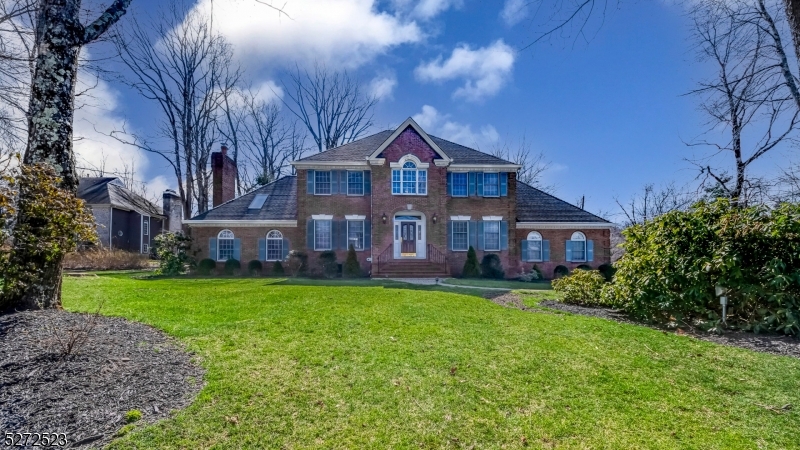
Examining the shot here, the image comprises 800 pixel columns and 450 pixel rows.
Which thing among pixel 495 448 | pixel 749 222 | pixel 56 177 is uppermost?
pixel 56 177

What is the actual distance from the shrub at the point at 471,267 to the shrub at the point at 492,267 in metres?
0.41

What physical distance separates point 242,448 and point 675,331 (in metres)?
7.13

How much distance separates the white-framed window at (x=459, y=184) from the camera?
19.3 m

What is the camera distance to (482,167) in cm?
1911

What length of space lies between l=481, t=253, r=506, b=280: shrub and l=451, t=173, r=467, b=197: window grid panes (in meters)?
3.34

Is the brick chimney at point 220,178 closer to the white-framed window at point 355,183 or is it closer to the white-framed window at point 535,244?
the white-framed window at point 355,183

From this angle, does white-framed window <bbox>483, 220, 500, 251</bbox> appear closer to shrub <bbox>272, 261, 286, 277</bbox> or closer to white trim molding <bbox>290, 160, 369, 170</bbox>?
white trim molding <bbox>290, 160, 369, 170</bbox>

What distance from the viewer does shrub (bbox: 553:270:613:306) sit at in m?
9.31

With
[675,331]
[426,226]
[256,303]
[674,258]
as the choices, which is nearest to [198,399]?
[256,303]

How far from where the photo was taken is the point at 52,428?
3.00m

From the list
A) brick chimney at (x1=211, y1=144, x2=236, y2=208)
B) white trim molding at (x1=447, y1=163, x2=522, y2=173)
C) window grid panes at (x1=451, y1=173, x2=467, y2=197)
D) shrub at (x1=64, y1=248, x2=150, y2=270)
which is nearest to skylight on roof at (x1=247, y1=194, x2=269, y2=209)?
brick chimney at (x1=211, y1=144, x2=236, y2=208)

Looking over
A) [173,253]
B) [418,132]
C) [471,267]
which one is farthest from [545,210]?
[173,253]

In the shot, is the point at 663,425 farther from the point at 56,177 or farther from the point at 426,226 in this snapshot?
the point at 426,226

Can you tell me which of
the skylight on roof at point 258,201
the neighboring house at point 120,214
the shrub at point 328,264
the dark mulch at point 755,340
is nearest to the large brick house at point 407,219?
the skylight on roof at point 258,201
